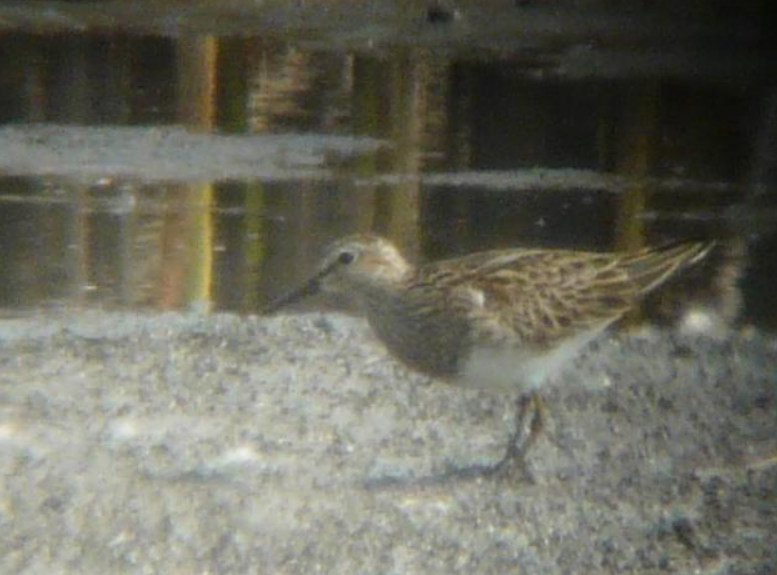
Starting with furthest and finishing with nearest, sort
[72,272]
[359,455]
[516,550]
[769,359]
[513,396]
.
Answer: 1. [72,272]
2. [769,359]
3. [513,396]
4. [359,455]
5. [516,550]

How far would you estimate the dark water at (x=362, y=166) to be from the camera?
10.7 metres

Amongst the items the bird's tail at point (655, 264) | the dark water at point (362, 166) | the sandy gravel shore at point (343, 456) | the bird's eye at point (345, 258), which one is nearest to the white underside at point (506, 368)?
the sandy gravel shore at point (343, 456)

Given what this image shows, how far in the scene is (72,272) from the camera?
34.2 ft

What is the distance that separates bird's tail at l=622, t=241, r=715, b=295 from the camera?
8469mm

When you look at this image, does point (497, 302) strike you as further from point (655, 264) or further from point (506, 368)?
point (655, 264)

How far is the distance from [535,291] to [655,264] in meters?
0.64

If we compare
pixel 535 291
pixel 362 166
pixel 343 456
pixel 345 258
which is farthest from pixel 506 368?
pixel 362 166

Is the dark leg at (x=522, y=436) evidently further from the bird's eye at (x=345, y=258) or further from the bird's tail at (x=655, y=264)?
the bird's eye at (x=345, y=258)

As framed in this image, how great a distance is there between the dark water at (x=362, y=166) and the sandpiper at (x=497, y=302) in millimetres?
1670

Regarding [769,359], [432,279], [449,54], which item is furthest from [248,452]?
[449,54]

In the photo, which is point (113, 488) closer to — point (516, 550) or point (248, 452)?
point (248, 452)

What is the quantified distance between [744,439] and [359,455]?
1509mm

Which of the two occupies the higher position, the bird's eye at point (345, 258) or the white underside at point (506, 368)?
the bird's eye at point (345, 258)

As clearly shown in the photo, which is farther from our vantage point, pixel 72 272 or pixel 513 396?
pixel 72 272
